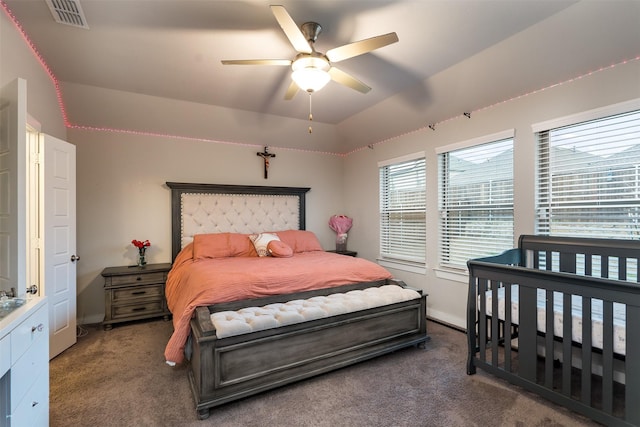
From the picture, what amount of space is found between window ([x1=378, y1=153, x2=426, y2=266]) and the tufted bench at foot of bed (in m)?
1.31

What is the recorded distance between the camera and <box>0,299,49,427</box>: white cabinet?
1242 mm

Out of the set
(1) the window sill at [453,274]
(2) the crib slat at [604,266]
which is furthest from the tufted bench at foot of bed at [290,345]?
(2) the crib slat at [604,266]

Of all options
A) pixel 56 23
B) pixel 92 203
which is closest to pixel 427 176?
pixel 56 23

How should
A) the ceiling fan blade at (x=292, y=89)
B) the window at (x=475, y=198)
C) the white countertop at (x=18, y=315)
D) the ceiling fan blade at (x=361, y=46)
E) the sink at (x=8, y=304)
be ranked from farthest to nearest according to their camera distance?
the window at (x=475, y=198), the ceiling fan blade at (x=292, y=89), the ceiling fan blade at (x=361, y=46), the sink at (x=8, y=304), the white countertop at (x=18, y=315)

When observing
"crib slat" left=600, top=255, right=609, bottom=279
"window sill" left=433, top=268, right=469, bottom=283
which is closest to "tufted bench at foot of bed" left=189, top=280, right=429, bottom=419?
"window sill" left=433, top=268, right=469, bottom=283

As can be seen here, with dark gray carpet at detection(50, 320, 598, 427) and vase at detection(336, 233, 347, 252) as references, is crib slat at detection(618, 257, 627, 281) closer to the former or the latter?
dark gray carpet at detection(50, 320, 598, 427)

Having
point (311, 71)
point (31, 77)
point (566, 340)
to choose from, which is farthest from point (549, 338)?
point (31, 77)

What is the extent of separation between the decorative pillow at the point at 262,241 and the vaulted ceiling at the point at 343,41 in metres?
1.86

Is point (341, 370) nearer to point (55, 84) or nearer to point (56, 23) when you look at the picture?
point (56, 23)

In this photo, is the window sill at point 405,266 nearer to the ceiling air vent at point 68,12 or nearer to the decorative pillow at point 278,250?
the decorative pillow at point 278,250

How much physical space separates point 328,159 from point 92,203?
11.4ft

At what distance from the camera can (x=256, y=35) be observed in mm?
2336

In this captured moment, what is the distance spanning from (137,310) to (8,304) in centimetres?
230

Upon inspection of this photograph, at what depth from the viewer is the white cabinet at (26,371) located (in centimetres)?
124
